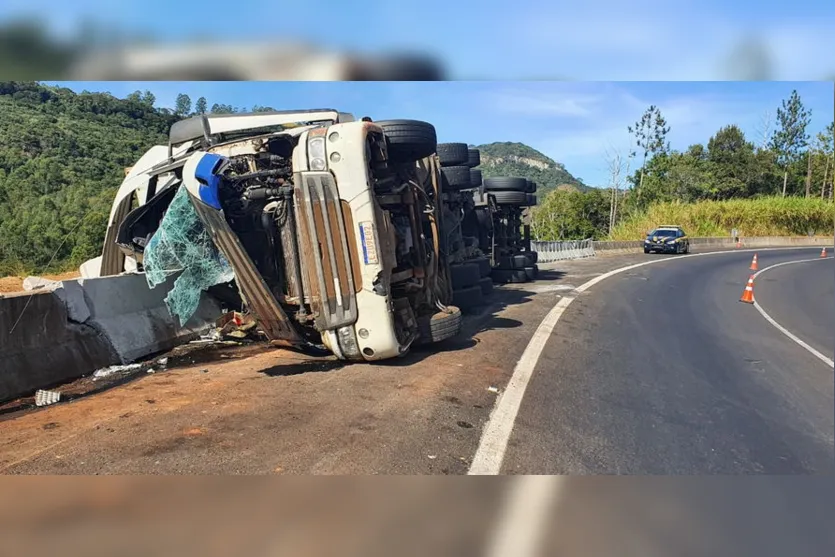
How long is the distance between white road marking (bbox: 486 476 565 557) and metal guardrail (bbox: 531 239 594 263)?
18.1 m

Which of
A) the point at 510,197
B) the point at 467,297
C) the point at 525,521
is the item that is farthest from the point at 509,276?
the point at 525,521

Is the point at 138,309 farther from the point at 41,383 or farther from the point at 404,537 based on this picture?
the point at 404,537

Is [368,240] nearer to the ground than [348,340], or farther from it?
farther from it

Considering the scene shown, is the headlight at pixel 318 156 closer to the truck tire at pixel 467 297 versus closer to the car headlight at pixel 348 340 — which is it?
the car headlight at pixel 348 340

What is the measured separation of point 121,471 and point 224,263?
9.74 ft

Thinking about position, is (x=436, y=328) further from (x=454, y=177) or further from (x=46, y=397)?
(x=46, y=397)

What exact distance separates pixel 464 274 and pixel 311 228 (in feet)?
11.5

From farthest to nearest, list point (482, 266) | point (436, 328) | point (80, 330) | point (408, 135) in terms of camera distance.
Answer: point (482, 266) → point (436, 328) → point (80, 330) → point (408, 135)

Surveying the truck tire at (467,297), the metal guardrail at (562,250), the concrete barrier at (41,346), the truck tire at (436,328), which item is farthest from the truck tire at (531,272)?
the concrete barrier at (41,346)

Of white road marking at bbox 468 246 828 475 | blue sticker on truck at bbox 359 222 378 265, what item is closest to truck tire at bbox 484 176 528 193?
white road marking at bbox 468 246 828 475

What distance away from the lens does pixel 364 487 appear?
2336 mm

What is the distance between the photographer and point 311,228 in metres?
5.03

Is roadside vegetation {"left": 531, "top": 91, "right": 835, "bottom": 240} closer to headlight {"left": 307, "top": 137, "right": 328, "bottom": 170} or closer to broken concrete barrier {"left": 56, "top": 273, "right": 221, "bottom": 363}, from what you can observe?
headlight {"left": 307, "top": 137, "right": 328, "bottom": 170}

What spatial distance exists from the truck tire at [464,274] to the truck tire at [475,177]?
1.20m
